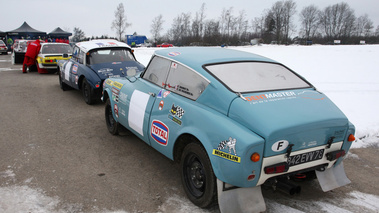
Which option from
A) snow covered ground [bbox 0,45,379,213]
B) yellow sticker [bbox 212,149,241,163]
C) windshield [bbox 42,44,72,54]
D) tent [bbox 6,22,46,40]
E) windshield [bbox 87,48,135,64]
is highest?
tent [bbox 6,22,46,40]

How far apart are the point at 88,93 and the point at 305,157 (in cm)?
637

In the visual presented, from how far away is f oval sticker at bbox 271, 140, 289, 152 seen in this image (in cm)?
265

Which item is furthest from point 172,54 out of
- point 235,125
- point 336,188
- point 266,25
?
point 266,25

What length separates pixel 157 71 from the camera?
424 centimetres

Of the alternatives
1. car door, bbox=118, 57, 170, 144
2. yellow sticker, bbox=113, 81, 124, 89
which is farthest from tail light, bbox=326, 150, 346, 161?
yellow sticker, bbox=113, 81, 124, 89

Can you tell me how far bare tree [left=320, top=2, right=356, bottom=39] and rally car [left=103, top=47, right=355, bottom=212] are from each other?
3277 inches

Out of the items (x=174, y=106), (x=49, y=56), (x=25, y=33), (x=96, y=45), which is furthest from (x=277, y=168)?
(x=25, y=33)

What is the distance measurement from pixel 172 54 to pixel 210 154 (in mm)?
1811

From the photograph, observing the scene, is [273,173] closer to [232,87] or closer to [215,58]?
[232,87]

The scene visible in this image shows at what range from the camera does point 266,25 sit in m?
77.6

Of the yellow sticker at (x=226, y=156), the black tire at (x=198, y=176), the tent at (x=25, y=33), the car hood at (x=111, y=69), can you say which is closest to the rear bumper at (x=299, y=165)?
the yellow sticker at (x=226, y=156)

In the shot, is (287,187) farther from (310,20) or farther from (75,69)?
(310,20)

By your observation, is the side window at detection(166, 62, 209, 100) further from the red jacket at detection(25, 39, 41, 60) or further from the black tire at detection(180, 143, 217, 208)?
the red jacket at detection(25, 39, 41, 60)

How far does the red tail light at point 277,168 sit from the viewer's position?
2.68 metres
